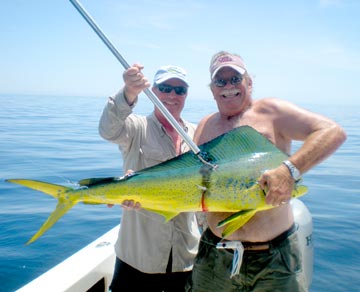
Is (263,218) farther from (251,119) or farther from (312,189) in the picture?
(312,189)

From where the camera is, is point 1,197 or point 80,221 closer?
point 80,221

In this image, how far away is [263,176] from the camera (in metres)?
2.18

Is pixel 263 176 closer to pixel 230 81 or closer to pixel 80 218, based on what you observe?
pixel 230 81

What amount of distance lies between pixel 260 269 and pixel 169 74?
69.8 inches

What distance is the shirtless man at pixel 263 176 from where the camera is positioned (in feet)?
7.61

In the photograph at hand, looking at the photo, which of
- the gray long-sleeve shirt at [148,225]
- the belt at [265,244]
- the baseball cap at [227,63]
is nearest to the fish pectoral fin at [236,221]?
the belt at [265,244]

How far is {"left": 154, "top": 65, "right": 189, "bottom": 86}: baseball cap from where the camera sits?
3.39 m

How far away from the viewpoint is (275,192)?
2.14 meters

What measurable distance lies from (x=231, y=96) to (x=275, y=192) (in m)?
0.99

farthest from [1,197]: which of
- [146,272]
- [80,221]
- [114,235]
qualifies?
[146,272]

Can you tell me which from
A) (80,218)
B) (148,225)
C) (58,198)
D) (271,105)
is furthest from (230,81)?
(80,218)

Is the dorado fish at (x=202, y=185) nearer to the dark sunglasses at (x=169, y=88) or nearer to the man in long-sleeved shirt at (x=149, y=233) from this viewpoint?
the man in long-sleeved shirt at (x=149, y=233)

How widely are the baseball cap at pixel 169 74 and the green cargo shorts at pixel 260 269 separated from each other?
1425 mm

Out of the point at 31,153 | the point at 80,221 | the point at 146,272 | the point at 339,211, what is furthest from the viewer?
the point at 31,153
